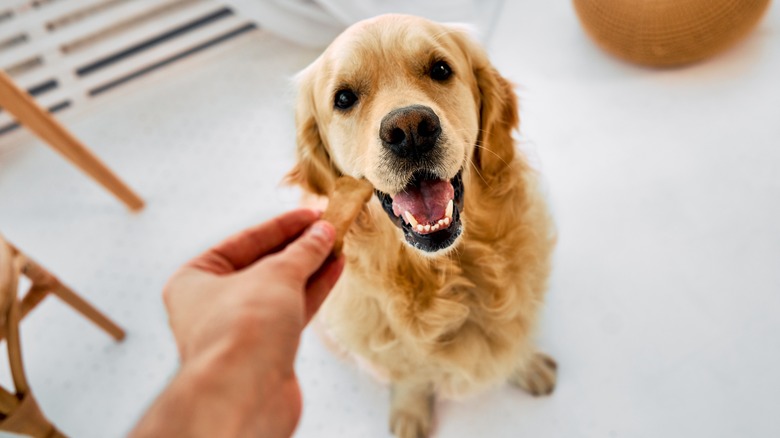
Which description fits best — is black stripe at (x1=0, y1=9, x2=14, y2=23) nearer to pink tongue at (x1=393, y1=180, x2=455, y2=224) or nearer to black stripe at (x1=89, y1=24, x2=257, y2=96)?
black stripe at (x1=89, y1=24, x2=257, y2=96)

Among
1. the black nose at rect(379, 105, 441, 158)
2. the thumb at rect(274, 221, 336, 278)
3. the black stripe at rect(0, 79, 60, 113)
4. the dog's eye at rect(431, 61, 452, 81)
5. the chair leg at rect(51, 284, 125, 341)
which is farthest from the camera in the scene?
the black stripe at rect(0, 79, 60, 113)

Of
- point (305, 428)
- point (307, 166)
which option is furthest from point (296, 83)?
point (305, 428)

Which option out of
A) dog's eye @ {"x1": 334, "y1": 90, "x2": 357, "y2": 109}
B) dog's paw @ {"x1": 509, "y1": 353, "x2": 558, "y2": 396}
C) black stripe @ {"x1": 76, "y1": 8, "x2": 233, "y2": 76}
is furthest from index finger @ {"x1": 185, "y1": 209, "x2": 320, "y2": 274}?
black stripe @ {"x1": 76, "y1": 8, "x2": 233, "y2": 76}

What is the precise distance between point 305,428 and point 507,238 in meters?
0.81

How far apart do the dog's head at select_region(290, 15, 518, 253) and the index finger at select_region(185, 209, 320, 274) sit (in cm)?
20

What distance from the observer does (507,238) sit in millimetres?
1115

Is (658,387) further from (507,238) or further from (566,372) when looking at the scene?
(507,238)

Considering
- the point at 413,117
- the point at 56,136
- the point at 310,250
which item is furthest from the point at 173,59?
the point at 310,250

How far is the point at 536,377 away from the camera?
54.1 inches

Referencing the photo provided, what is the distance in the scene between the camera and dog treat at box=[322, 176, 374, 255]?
90cm

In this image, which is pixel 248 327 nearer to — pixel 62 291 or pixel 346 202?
pixel 346 202

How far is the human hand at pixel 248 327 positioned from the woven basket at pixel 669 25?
1533 millimetres

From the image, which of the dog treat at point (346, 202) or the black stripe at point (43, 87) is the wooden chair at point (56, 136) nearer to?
the black stripe at point (43, 87)

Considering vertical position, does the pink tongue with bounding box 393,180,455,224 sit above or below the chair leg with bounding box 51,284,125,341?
above
